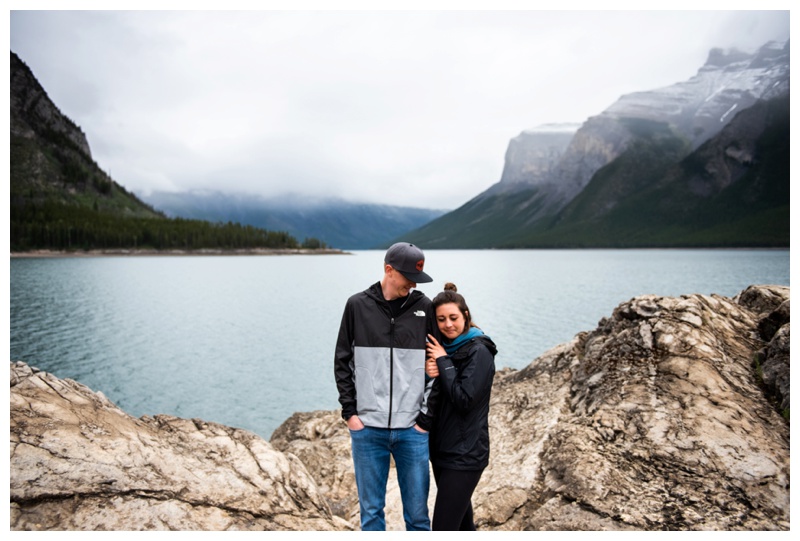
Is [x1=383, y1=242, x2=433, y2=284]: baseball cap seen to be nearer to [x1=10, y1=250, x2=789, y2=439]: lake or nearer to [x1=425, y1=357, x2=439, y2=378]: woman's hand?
[x1=425, y1=357, x2=439, y2=378]: woman's hand

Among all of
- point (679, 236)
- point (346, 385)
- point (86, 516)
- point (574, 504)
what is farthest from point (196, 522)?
point (679, 236)

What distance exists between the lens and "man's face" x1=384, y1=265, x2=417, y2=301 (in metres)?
4.40

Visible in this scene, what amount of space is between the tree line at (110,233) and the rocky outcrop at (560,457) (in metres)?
161

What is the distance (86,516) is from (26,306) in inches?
1750

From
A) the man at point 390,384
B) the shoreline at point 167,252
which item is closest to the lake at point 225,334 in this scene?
the man at point 390,384

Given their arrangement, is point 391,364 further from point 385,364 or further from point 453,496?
point 453,496

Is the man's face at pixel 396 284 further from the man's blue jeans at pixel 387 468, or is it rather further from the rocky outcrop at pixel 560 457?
the rocky outcrop at pixel 560 457

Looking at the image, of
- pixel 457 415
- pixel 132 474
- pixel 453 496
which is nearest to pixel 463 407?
pixel 457 415

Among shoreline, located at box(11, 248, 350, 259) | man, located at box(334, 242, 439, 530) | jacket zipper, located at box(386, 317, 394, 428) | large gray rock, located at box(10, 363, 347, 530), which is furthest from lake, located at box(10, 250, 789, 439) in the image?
shoreline, located at box(11, 248, 350, 259)

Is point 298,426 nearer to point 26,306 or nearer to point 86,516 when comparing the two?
point 86,516

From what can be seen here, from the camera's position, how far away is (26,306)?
124 feet

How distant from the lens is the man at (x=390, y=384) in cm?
429

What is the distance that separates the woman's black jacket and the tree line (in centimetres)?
16447
